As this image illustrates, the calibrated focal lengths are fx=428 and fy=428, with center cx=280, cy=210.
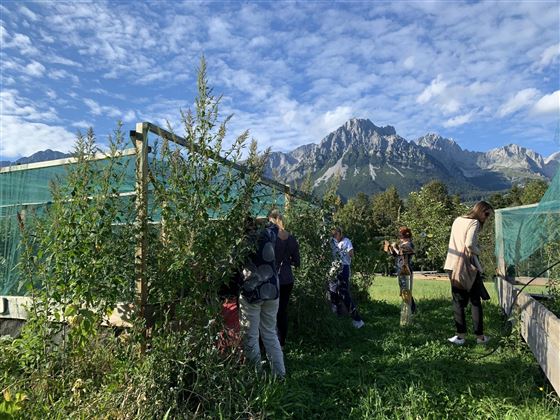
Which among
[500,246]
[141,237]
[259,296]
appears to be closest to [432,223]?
[500,246]

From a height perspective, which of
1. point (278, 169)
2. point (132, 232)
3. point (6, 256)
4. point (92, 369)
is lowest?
point (92, 369)

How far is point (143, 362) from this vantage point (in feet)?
9.92

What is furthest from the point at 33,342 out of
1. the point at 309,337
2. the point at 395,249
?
the point at 395,249

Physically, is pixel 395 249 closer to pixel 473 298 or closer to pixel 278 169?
pixel 473 298

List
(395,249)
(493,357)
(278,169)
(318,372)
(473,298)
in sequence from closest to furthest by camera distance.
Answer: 1. (318,372)
2. (493,357)
3. (473,298)
4. (278,169)
5. (395,249)

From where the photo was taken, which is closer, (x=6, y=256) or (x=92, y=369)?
Result: (x=92, y=369)

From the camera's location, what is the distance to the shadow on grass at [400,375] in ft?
11.4

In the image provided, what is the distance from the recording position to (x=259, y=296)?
13.0 ft

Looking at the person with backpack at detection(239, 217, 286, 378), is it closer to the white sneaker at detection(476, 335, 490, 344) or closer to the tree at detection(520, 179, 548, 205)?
the white sneaker at detection(476, 335, 490, 344)

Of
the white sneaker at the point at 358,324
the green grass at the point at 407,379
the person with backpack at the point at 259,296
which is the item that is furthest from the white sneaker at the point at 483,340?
the person with backpack at the point at 259,296

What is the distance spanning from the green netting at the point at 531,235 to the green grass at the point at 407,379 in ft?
4.89

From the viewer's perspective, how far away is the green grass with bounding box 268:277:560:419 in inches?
133

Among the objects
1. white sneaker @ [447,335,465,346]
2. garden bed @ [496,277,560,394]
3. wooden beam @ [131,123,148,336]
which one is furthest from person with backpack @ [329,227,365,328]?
wooden beam @ [131,123,148,336]

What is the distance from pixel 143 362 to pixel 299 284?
10.5ft
